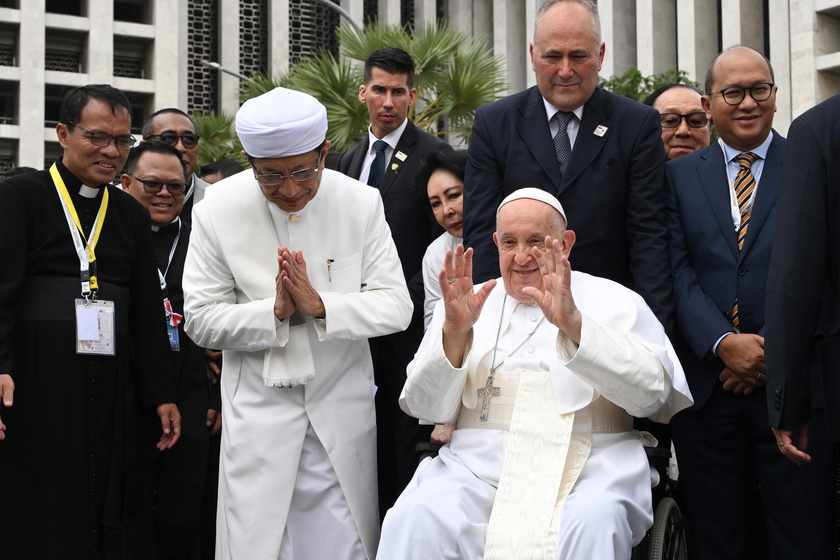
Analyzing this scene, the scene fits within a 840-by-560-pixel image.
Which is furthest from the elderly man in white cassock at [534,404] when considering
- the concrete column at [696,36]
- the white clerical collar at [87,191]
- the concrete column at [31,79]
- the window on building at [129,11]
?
the window on building at [129,11]

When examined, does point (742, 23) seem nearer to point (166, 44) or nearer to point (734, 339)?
point (166, 44)

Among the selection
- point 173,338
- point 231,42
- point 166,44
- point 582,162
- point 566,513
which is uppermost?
point 231,42

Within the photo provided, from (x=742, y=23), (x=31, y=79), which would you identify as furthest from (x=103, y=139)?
(x=31, y=79)

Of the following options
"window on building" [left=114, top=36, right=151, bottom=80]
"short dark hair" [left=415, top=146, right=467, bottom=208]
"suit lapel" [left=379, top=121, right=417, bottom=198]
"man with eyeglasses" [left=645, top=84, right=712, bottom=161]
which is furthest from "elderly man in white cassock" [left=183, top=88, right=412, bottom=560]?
"window on building" [left=114, top=36, right=151, bottom=80]

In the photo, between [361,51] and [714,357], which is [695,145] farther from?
[361,51]

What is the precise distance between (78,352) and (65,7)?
128ft

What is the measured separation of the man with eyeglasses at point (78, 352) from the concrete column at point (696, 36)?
24.3m

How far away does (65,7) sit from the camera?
40594mm

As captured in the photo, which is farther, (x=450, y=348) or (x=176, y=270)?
(x=176, y=270)

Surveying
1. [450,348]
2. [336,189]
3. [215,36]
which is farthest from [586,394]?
[215,36]

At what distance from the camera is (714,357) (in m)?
4.86

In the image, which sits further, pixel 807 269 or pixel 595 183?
pixel 595 183

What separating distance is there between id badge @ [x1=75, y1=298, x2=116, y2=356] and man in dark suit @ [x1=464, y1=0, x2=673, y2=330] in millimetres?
1725

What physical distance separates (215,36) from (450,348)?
37515 millimetres
